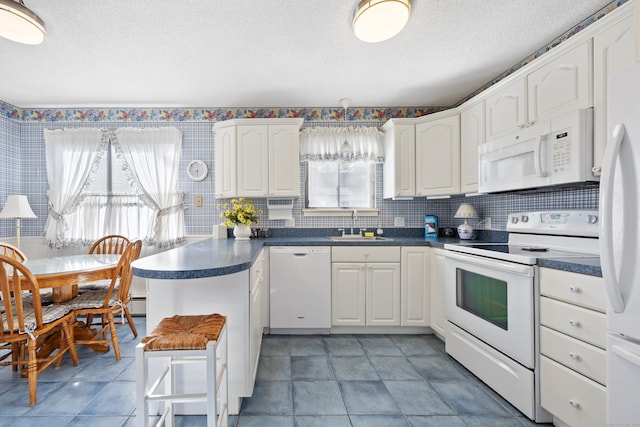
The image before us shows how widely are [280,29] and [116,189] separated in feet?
8.97

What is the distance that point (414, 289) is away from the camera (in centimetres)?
273

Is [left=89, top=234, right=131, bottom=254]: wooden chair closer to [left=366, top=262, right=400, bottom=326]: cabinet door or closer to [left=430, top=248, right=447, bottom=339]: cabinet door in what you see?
[left=366, top=262, right=400, bottom=326]: cabinet door

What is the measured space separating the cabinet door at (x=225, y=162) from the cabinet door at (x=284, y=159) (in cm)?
39

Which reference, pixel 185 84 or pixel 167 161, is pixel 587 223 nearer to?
pixel 185 84

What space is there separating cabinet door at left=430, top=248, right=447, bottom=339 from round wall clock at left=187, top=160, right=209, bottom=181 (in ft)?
8.79

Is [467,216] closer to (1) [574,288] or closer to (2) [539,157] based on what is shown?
(2) [539,157]

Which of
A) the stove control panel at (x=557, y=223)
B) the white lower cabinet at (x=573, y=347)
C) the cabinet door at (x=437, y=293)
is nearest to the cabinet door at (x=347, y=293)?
the cabinet door at (x=437, y=293)

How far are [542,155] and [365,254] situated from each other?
1.56 metres

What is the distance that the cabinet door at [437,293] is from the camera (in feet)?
8.28

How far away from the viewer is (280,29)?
1942mm

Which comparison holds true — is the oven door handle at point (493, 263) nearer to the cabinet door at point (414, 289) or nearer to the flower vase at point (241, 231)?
the cabinet door at point (414, 289)

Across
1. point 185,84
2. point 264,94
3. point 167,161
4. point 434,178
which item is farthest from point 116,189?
point 434,178

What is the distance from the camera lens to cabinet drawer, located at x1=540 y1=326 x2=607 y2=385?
1272 millimetres

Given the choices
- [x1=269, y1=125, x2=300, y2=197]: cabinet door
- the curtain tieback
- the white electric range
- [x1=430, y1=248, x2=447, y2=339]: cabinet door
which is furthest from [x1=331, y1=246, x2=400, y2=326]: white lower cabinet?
the curtain tieback
